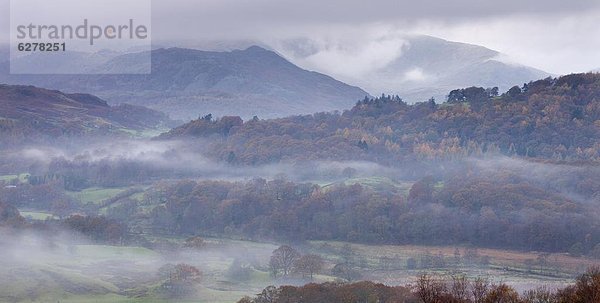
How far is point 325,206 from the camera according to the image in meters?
93.1

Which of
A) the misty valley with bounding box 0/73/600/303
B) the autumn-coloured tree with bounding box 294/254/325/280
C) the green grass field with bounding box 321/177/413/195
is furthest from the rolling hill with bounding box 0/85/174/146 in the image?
the autumn-coloured tree with bounding box 294/254/325/280

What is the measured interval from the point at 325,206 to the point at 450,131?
130 feet

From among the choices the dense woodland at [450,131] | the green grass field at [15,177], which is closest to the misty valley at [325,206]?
the dense woodland at [450,131]

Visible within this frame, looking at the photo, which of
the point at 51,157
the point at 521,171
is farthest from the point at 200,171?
the point at 521,171

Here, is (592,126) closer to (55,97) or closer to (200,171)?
(200,171)

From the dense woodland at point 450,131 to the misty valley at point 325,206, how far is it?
0.30 metres

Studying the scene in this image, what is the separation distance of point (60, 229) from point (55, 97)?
4756 inches

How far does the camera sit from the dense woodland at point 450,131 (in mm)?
117812

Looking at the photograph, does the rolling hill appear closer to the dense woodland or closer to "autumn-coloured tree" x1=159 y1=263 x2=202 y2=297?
the dense woodland

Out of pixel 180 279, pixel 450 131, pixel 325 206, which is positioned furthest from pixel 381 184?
pixel 180 279

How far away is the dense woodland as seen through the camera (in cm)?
11781

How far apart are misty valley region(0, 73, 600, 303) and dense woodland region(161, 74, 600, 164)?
12.0 inches

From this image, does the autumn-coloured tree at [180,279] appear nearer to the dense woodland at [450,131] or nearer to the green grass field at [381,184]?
the green grass field at [381,184]

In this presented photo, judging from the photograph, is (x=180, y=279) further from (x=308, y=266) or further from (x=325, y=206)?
(x=325, y=206)
